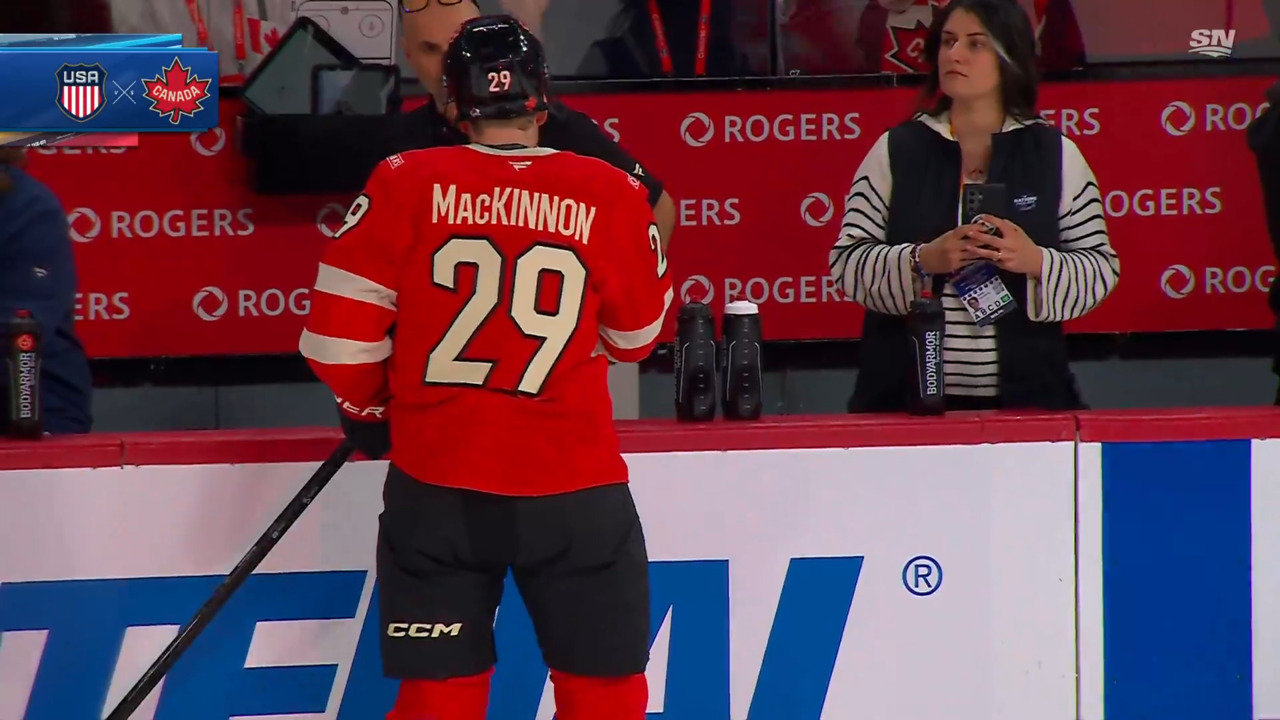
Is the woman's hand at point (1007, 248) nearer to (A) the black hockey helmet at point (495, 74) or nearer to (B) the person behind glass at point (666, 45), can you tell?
(A) the black hockey helmet at point (495, 74)

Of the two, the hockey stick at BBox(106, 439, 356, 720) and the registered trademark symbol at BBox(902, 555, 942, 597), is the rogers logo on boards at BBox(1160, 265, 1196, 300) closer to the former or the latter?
the registered trademark symbol at BBox(902, 555, 942, 597)

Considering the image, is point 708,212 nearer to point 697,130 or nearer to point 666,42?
point 697,130

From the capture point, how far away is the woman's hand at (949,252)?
11.5 feet

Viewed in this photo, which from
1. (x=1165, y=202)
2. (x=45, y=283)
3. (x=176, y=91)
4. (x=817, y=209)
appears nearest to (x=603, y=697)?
(x=176, y=91)

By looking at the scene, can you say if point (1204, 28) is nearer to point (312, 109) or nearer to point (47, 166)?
point (312, 109)

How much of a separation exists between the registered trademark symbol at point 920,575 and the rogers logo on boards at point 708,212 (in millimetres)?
2171

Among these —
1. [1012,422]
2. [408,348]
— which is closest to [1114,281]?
[1012,422]

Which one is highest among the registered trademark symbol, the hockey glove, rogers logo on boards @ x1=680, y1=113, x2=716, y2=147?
rogers logo on boards @ x1=680, y1=113, x2=716, y2=147

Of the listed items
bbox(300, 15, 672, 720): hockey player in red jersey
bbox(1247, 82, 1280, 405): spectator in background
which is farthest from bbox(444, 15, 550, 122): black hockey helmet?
bbox(1247, 82, 1280, 405): spectator in background

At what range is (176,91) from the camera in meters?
2.43

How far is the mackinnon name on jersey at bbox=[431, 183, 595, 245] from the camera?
263cm

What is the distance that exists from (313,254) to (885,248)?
235 cm

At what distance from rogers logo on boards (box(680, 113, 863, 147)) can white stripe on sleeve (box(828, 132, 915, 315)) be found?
158cm

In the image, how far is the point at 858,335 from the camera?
5531 mm
